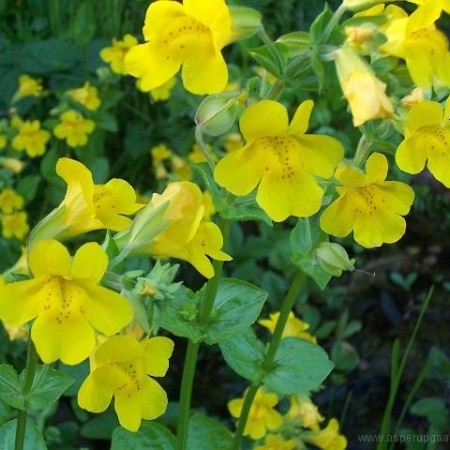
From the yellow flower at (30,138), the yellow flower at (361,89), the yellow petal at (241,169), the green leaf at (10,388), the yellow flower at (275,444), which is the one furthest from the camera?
the yellow flower at (30,138)

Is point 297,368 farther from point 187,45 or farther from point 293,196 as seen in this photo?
point 187,45

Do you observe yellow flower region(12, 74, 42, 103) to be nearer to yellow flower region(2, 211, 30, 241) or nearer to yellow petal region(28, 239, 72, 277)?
yellow flower region(2, 211, 30, 241)

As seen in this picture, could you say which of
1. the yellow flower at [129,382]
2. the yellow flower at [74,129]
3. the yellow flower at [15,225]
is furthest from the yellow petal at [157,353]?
the yellow flower at [74,129]

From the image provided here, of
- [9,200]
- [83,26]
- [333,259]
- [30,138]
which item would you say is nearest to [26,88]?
[30,138]

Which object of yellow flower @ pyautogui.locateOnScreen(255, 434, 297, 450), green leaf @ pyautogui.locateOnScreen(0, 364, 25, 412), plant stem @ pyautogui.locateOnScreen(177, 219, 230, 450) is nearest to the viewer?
green leaf @ pyautogui.locateOnScreen(0, 364, 25, 412)

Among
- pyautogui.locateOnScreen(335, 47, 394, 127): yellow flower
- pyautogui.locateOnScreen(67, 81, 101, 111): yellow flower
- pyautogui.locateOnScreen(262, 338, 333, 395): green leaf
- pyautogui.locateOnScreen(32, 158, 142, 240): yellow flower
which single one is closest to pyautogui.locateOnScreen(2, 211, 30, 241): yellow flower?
pyautogui.locateOnScreen(67, 81, 101, 111): yellow flower

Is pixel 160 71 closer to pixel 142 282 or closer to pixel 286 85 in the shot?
pixel 286 85

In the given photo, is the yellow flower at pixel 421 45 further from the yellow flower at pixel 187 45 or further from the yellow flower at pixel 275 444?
the yellow flower at pixel 275 444
